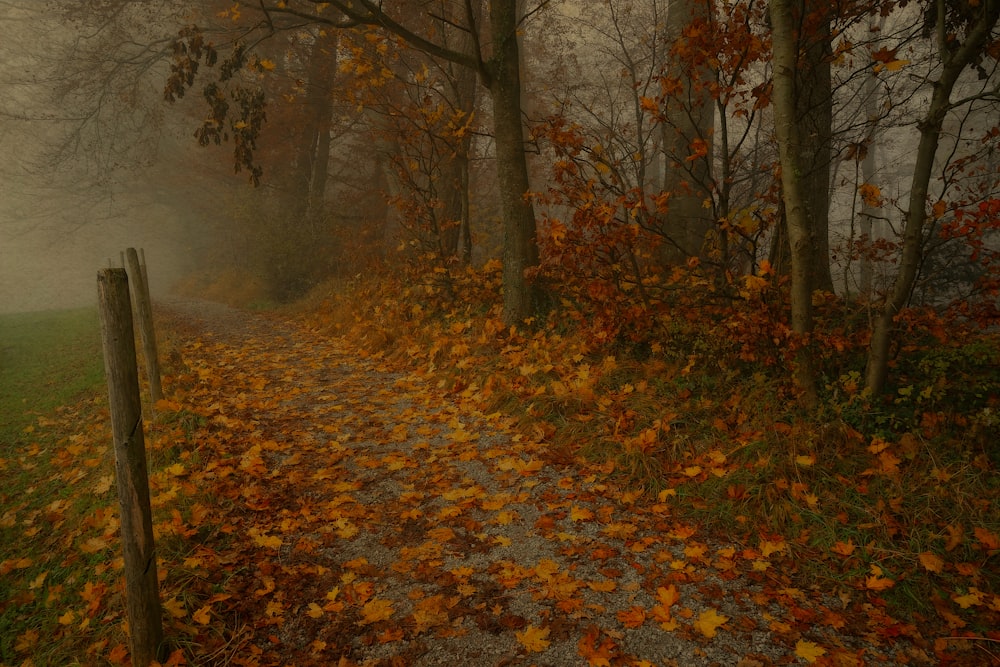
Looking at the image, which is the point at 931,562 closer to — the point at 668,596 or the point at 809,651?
the point at 809,651

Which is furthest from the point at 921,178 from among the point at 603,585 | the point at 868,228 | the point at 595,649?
the point at 868,228

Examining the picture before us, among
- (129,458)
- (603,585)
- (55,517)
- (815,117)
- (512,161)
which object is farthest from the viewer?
(512,161)

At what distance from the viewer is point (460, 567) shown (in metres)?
3.40

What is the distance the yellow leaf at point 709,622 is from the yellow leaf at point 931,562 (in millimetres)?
1162

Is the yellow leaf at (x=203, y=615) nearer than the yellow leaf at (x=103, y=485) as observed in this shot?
Yes

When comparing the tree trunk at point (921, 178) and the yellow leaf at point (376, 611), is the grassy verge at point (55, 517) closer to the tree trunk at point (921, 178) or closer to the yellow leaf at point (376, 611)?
the yellow leaf at point (376, 611)

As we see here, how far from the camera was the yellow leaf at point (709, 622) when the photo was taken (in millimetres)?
2816

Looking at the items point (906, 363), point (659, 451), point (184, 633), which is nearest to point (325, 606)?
point (184, 633)

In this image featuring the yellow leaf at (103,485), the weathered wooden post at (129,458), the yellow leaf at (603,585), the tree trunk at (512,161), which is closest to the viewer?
the weathered wooden post at (129,458)

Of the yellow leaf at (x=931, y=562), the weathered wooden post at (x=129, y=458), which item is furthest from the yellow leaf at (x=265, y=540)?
the yellow leaf at (x=931, y=562)

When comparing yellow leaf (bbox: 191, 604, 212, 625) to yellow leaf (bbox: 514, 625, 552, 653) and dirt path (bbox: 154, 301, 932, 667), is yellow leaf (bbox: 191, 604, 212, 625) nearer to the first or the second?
dirt path (bbox: 154, 301, 932, 667)

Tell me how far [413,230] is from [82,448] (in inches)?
210

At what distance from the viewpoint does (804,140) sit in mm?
5109

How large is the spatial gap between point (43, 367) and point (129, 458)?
10.6m
